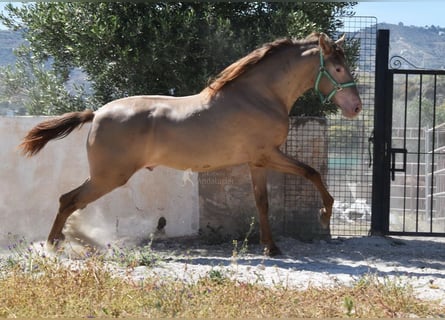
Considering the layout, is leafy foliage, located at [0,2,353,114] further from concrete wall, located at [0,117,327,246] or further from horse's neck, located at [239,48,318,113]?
horse's neck, located at [239,48,318,113]

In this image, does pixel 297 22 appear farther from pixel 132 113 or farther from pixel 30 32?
pixel 30 32

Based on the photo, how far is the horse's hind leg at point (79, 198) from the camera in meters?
7.86

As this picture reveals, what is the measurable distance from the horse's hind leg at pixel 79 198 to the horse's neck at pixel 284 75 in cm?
201

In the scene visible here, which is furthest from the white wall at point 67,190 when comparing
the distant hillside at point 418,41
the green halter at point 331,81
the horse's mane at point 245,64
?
the distant hillside at point 418,41

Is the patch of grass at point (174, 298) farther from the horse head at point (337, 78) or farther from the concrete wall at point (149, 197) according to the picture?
the concrete wall at point (149, 197)

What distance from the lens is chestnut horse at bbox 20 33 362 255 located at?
7863 mm

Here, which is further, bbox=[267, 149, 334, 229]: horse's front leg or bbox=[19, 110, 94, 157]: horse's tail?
bbox=[19, 110, 94, 157]: horse's tail

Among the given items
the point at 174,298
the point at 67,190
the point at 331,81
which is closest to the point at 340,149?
the point at 331,81

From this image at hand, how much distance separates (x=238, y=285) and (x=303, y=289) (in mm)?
615

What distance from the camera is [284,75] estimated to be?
8180 mm

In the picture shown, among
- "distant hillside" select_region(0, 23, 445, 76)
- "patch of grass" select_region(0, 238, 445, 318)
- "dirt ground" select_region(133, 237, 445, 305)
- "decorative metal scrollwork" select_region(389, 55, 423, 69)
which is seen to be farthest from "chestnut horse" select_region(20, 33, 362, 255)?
"distant hillside" select_region(0, 23, 445, 76)

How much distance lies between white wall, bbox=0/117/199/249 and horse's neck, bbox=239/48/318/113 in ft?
6.08

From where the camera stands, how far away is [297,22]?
934cm

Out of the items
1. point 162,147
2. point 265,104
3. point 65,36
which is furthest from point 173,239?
point 65,36
